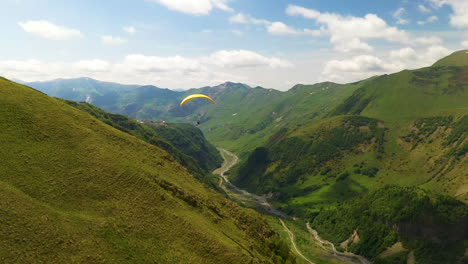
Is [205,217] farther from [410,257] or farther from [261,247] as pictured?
[410,257]

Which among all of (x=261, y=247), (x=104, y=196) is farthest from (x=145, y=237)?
(x=261, y=247)

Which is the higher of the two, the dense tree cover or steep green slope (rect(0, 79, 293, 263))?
steep green slope (rect(0, 79, 293, 263))

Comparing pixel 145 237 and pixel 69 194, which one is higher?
pixel 69 194

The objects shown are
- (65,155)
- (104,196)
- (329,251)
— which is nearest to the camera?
(104,196)

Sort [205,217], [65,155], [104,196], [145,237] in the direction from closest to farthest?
[145,237] → [104,196] → [65,155] → [205,217]

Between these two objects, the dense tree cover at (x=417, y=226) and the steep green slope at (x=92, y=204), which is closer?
the steep green slope at (x=92, y=204)

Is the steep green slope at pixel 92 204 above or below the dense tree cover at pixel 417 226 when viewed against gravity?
above
